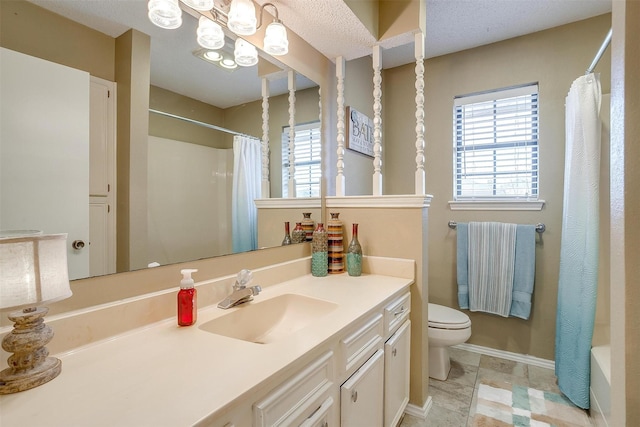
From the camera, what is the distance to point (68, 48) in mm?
849

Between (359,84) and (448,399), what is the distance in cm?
237

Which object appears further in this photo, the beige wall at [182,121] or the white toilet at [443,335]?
the white toilet at [443,335]

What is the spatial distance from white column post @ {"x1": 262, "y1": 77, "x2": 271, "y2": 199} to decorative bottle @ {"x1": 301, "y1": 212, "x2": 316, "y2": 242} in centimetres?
29

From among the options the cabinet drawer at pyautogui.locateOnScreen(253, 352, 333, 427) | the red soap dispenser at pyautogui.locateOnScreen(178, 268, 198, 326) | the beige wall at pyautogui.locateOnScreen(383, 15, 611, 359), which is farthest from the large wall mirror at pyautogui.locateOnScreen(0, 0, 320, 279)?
the beige wall at pyautogui.locateOnScreen(383, 15, 611, 359)

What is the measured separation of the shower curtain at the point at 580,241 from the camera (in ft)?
5.59

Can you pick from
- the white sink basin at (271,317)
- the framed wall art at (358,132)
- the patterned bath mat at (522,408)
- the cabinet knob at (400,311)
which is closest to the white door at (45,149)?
the white sink basin at (271,317)

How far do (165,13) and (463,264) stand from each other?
248 centimetres

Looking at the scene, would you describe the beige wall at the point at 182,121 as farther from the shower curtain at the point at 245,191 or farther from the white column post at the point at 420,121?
the white column post at the point at 420,121

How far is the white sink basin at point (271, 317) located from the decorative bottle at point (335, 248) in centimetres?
47

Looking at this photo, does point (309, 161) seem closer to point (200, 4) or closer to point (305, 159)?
point (305, 159)

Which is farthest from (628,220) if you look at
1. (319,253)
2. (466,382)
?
(466,382)

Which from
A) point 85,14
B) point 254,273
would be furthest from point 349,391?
point 85,14

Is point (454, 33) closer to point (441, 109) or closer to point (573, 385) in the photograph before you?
point (441, 109)

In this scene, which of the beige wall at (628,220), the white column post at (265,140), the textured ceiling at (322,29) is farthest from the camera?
the white column post at (265,140)
